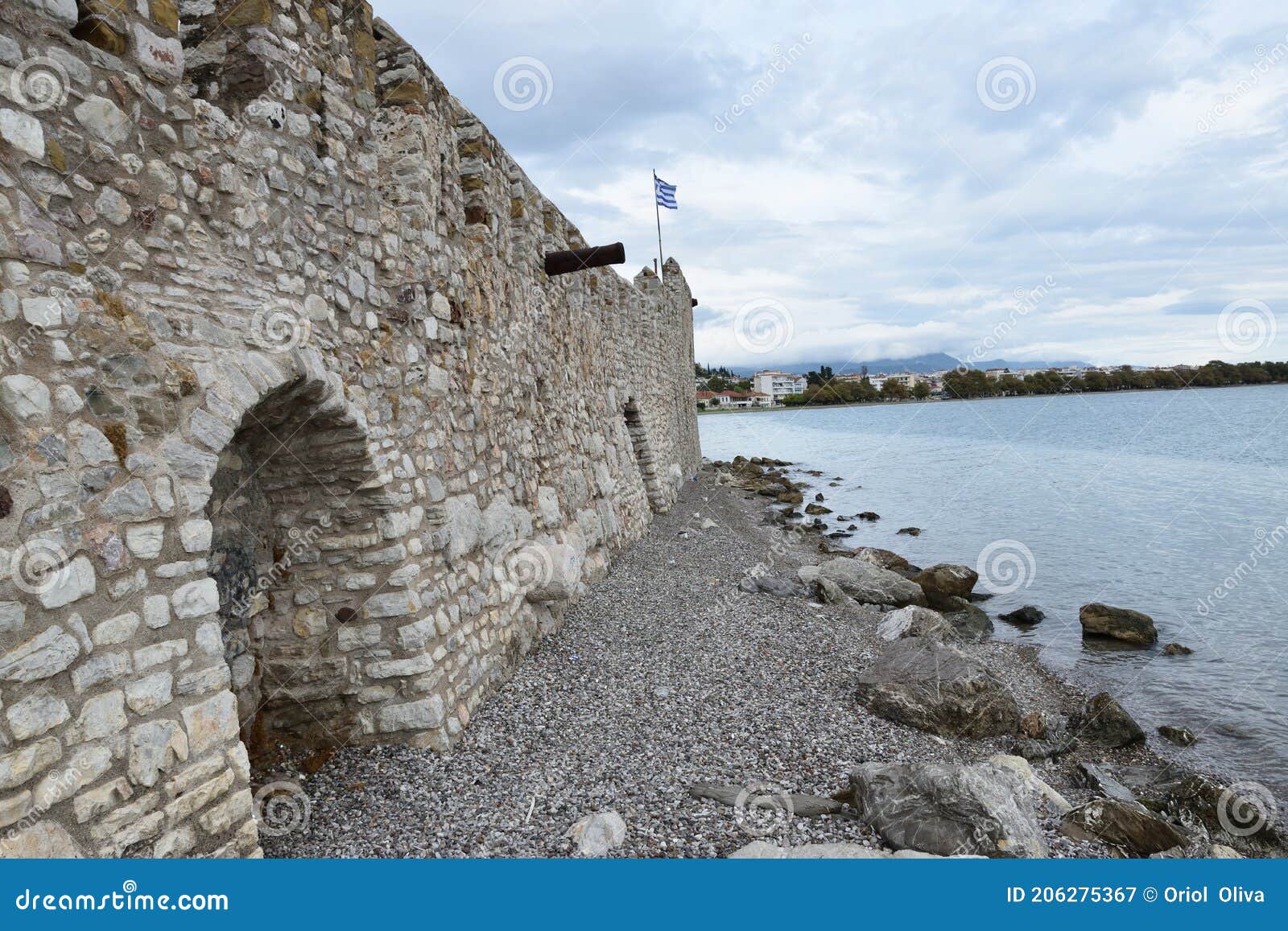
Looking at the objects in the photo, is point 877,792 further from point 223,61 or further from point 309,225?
point 223,61

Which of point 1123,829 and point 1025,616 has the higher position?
point 1123,829

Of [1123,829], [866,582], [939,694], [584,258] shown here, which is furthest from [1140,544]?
[584,258]

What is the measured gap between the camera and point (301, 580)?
479 cm

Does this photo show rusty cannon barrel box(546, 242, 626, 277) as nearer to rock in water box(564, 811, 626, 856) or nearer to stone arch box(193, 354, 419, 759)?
stone arch box(193, 354, 419, 759)

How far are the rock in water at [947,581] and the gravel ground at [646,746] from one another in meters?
3.81

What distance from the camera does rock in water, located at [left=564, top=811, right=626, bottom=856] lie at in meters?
3.78

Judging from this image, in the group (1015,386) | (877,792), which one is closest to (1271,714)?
(877,792)

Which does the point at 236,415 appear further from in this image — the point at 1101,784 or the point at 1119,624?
the point at 1119,624

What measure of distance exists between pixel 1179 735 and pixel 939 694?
3557 mm

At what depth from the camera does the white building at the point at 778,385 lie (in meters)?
A: 100

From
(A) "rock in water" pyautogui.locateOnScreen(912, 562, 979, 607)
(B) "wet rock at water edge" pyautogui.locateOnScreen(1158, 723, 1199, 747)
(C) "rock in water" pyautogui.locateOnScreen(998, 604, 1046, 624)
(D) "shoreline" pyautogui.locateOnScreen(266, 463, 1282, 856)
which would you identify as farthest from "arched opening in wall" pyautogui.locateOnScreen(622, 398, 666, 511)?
(B) "wet rock at water edge" pyautogui.locateOnScreen(1158, 723, 1199, 747)

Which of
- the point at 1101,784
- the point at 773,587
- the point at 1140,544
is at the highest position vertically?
the point at 773,587

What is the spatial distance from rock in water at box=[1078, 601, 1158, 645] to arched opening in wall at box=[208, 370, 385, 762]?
10811mm

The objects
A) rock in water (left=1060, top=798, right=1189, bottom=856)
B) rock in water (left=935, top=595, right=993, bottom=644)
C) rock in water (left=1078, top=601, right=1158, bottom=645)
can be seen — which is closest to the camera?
rock in water (left=1060, top=798, right=1189, bottom=856)
